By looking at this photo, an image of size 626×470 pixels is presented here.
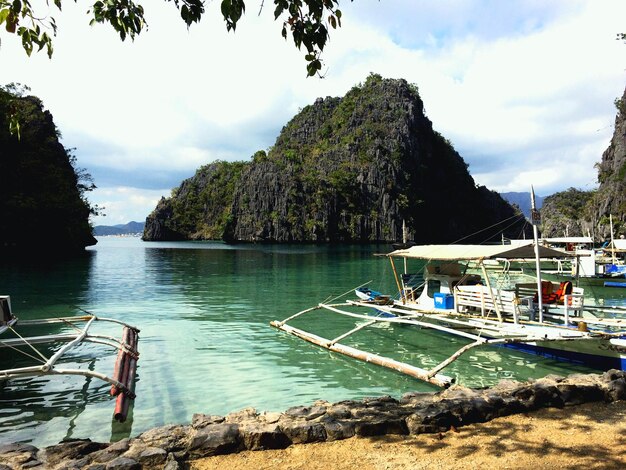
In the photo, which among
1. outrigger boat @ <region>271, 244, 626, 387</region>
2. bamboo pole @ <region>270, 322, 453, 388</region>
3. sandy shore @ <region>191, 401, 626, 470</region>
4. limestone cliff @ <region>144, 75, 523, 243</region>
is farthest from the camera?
limestone cliff @ <region>144, 75, 523, 243</region>

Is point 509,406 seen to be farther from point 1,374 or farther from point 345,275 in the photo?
point 345,275

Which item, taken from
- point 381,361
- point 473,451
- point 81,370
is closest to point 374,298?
point 381,361

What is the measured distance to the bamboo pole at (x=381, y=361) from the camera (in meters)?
10.3

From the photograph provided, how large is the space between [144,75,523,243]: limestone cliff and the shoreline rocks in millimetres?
129470

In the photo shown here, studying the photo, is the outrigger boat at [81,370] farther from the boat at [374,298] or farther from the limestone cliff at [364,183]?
the limestone cliff at [364,183]

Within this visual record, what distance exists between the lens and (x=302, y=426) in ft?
21.0

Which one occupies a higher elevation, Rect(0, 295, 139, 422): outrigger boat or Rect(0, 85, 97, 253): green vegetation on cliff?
Rect(0, 85, 97, 253): green vegetation on cliff

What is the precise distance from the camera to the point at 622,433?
6.21m

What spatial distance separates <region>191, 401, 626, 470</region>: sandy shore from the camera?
550cm

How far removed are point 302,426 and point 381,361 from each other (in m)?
6.25

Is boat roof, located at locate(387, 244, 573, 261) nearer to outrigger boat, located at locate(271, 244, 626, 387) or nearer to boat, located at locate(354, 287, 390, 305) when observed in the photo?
outrigger boat, located at locate(271, 244, 626, 387)

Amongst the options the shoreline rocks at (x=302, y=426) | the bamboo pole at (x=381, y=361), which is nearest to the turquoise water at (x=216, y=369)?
the bamboo pole at (x=381, y=361)

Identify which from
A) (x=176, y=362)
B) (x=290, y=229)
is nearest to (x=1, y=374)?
(x=176, y=362)

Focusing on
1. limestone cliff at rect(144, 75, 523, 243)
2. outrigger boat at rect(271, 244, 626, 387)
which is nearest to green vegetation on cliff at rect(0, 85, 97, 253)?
outrigger boat at rect(271, 244, 626, 387)
